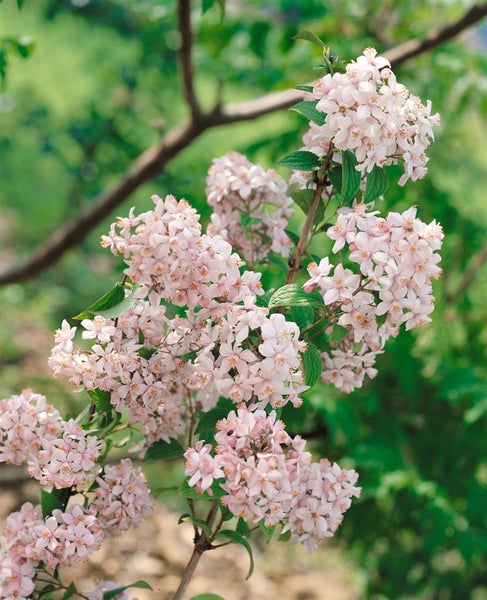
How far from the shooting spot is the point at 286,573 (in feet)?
7.65

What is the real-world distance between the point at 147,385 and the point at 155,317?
0.23 feet

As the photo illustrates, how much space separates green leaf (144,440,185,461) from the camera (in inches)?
35.7

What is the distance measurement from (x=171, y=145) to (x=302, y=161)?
3.54 ft

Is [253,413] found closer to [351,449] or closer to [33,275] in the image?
[351,449]

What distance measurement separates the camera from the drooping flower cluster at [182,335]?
2.38 feet

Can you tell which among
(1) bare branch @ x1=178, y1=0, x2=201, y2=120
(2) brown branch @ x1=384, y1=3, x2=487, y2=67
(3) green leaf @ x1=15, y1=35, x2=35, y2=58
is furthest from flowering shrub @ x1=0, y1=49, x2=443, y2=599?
(2) brown branch @ x1=384, y1=3, x2=487, y2=67

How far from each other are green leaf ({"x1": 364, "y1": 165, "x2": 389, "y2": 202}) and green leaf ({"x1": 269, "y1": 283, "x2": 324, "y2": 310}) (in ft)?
0.40

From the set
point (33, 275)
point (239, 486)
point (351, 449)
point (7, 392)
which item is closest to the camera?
point (239, 486)

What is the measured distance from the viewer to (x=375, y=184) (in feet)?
2.68

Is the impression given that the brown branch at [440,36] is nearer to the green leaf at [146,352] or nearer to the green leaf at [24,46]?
the green leaf at [24,46]

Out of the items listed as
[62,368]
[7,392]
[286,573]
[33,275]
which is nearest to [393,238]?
[62,368]

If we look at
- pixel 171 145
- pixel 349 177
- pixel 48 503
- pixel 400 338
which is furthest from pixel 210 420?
pixel 171 145

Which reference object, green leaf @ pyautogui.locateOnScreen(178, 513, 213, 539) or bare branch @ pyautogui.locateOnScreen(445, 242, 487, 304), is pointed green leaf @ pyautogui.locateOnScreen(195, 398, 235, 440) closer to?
green leaf @ pyautogui.locateOnScreen(178, 513, 213, 539)

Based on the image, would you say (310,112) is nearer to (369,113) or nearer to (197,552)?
(369,113)
